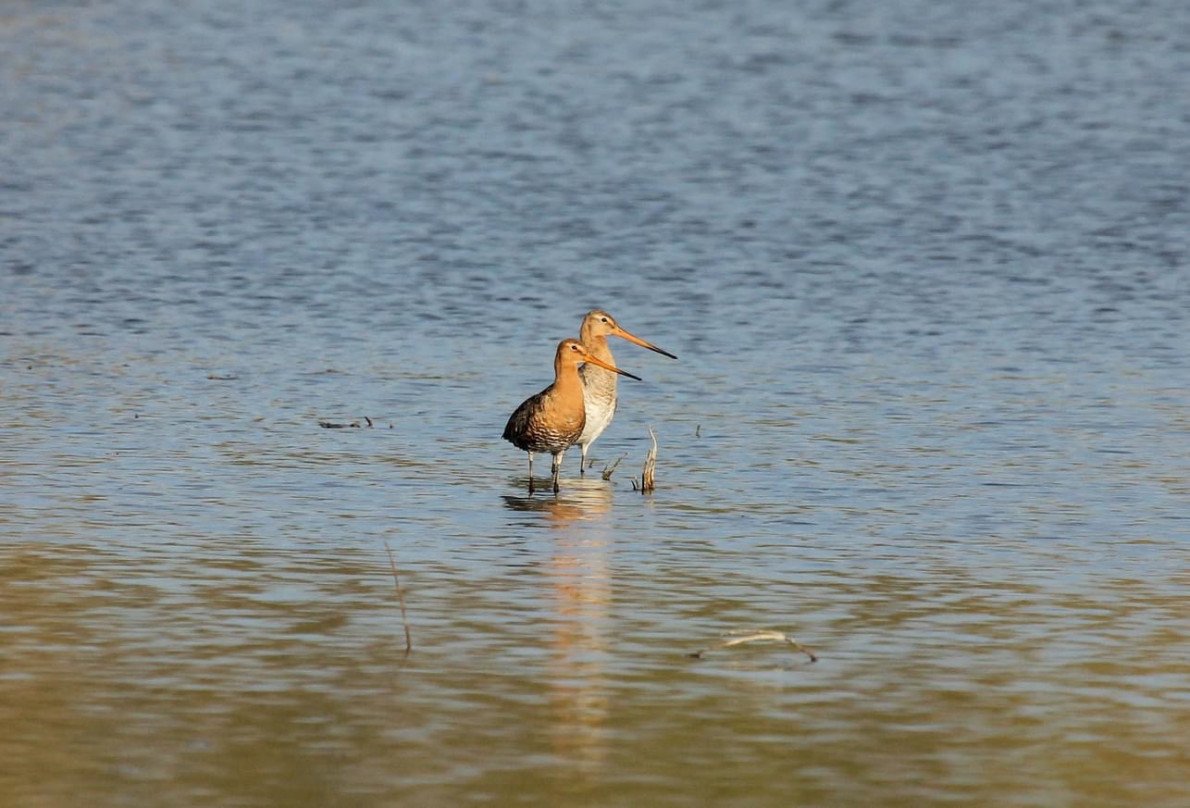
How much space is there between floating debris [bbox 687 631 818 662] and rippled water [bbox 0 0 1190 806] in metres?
0.10

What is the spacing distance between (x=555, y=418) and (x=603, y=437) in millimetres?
2320

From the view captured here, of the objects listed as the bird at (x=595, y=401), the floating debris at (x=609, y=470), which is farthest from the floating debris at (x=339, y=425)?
the floating debris at (x=609, y=470)

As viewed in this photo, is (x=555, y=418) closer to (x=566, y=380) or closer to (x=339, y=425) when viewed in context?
(x=566, y=380)

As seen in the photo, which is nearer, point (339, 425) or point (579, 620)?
point (579, 620)

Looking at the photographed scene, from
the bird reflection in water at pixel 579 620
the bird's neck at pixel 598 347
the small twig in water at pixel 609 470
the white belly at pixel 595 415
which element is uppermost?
the bird's neck at pixel 598 347

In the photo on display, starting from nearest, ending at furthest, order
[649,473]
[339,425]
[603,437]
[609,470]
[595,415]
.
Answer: [649,473] → [609,470] → [595,415] → [339,425] → [603,437]

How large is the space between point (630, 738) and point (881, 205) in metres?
21.1

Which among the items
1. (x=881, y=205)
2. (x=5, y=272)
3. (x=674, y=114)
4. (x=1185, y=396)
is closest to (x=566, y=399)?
(x=1185, y=396)

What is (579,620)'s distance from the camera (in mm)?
11406

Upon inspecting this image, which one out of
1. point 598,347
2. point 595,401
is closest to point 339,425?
point 595,401

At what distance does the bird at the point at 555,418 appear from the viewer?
52.2 ft

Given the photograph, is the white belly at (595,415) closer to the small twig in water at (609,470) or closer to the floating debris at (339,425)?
the small twig in water at (609,470)

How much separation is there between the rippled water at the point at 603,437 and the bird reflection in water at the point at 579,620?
0.04m

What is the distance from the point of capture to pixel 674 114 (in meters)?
37.0
